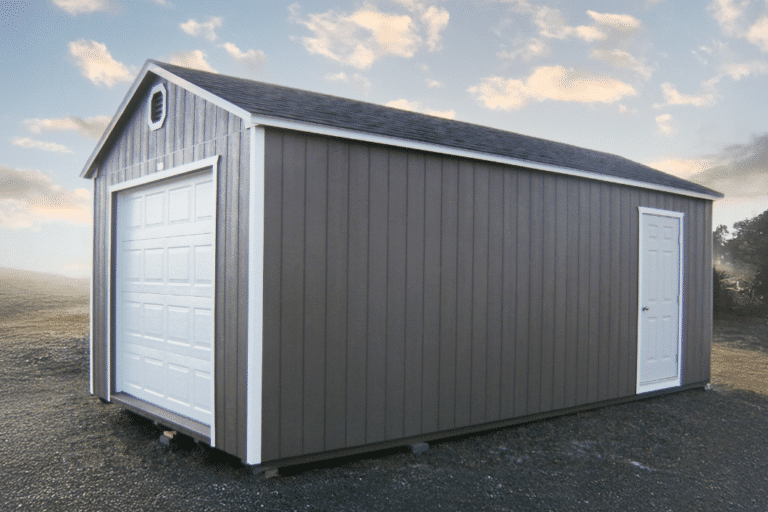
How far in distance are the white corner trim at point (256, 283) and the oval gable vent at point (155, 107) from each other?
193cm

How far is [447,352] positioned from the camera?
4770 millimetres

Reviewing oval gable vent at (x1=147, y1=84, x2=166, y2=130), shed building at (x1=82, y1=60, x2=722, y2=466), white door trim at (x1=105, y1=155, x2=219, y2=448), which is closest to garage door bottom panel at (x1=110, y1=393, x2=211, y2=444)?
shed building at (x1=82, y1=60, x2=722, y2=466)

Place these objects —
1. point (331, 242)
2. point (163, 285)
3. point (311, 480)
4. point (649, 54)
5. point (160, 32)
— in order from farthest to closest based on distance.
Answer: point (649, 54) → point (160, 32) → point (163, 285) → point (331, 242) → point (311, 480)

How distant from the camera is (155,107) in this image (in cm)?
519

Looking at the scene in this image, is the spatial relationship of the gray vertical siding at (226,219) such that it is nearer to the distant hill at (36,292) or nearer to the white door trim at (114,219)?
the white door trim at (114,219)

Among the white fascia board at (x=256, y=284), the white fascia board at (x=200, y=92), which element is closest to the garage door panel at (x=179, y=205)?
the white fascia board at (x=200, y=92)

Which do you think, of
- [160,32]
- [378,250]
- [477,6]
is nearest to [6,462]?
[378,250]

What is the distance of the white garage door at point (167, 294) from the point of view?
4.49 metres

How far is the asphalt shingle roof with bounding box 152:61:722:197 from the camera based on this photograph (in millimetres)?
4125

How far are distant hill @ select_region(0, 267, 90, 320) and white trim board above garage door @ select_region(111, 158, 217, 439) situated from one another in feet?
35.3

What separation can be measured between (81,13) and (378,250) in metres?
8.35

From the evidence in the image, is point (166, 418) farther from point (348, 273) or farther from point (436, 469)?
point (436, 469)

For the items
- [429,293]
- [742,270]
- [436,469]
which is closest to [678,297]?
[429,293]

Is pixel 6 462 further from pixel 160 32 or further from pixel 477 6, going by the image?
pixel 477 6
